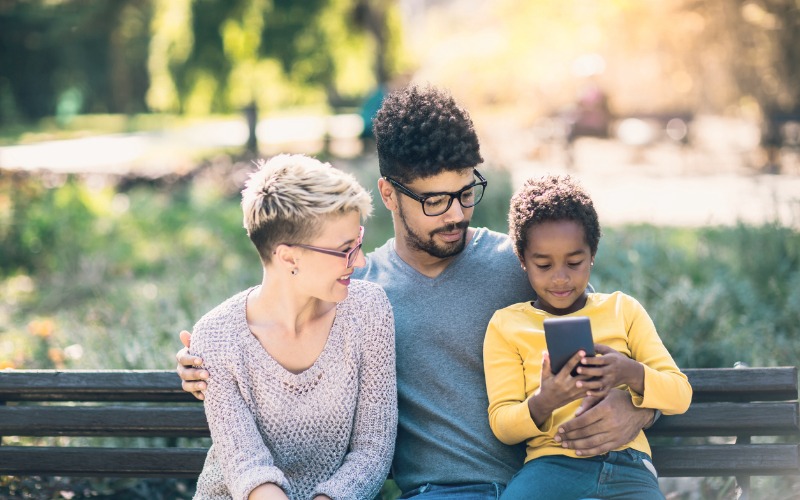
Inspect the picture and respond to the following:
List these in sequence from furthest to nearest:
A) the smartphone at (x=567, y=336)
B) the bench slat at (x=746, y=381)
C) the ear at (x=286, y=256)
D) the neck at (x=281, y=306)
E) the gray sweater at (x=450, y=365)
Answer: the bench slat at (x=746, y=381)
the gray sweater at (x=450, y=365)
the neck at (x=281, y=306)
the ear at (x=286, y=256)
the smartphone at (x=567, y=336)

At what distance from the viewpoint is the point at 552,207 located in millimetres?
2838

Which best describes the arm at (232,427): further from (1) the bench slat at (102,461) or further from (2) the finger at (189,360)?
(1) the bench slat at (102,461)

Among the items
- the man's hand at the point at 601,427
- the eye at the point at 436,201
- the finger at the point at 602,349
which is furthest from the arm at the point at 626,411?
the eye at the point at 436,201

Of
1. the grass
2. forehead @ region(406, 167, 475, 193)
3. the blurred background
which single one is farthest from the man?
the grass

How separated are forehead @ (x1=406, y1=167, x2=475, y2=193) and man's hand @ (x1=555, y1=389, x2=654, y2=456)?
84 centimetres

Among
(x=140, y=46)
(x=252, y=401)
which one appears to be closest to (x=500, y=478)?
(x=252, y=401)

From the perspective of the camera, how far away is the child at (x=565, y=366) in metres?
2.65

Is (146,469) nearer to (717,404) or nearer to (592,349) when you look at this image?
(592,349)

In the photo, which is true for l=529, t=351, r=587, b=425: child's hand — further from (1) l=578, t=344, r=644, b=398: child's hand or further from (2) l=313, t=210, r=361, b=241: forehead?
(2) l=313, t=210, r=361, b=241: forehead

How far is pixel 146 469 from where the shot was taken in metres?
3.34

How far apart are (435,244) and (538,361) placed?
520 mm

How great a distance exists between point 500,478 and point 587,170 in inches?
513

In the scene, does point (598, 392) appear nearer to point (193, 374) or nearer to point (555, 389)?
point (555, 389)

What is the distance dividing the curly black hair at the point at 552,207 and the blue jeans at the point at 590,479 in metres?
0.64
